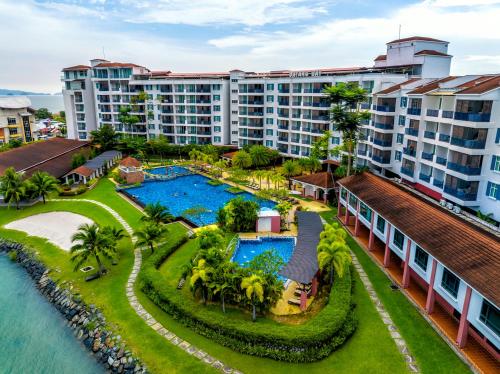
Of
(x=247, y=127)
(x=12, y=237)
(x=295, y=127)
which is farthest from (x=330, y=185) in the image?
(x=12, y=237)

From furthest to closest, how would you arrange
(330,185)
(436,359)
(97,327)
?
(330,185) → (97,327) → (436,359)

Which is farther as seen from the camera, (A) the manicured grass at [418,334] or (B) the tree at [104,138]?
(B) the tree at [104,138]

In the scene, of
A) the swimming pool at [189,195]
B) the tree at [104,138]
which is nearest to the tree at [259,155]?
the swimming pool at [189,195]

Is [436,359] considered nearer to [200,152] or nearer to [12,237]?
[12,237]

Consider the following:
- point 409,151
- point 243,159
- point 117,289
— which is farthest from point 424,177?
point 117,289

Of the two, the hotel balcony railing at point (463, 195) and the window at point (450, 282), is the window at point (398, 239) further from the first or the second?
the hotel balcony railing at point (463, 195)

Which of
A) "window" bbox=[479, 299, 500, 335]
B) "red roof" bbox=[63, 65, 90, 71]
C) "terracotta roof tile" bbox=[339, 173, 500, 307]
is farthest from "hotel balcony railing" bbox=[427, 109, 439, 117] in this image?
"red roof" bbox=[63, 65, 90, 71]
